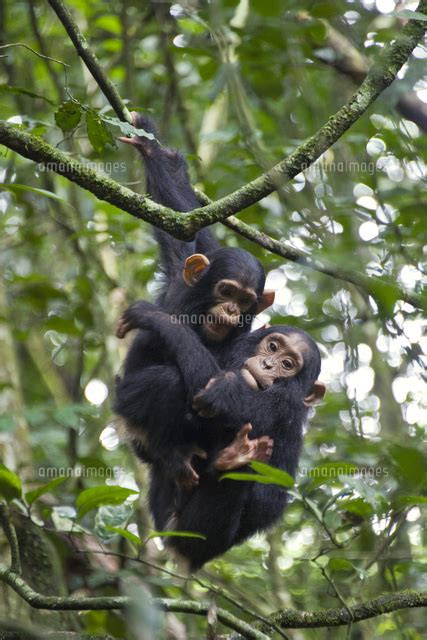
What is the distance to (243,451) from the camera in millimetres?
4324

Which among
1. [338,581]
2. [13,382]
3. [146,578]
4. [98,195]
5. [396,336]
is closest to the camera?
Result: [396,336]

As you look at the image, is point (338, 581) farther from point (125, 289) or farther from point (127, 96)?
point (127, 96)

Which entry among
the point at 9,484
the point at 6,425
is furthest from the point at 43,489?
the point at 6,425

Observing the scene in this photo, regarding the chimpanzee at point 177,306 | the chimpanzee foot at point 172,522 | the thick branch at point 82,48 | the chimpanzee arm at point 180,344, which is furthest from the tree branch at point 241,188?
the chimpanzee foot at point 172,522

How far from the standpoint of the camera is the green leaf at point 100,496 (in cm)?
379

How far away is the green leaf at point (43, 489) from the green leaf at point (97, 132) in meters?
1.67

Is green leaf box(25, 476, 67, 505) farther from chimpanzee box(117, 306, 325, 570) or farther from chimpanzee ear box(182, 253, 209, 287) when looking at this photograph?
chimpanzee ear box(182, 253, 209, 287)

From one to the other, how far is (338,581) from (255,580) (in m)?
1.37

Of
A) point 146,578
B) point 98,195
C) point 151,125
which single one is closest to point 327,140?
point 98,195

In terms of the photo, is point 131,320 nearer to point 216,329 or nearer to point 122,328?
point 122,328

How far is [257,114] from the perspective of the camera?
27.0 ft

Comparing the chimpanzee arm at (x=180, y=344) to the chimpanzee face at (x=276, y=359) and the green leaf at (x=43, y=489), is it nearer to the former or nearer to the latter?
the chimpanzee face at (x=276, y=359)

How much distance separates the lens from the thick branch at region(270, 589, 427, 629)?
3.87 metres

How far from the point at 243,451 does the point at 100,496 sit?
0.86 meters
